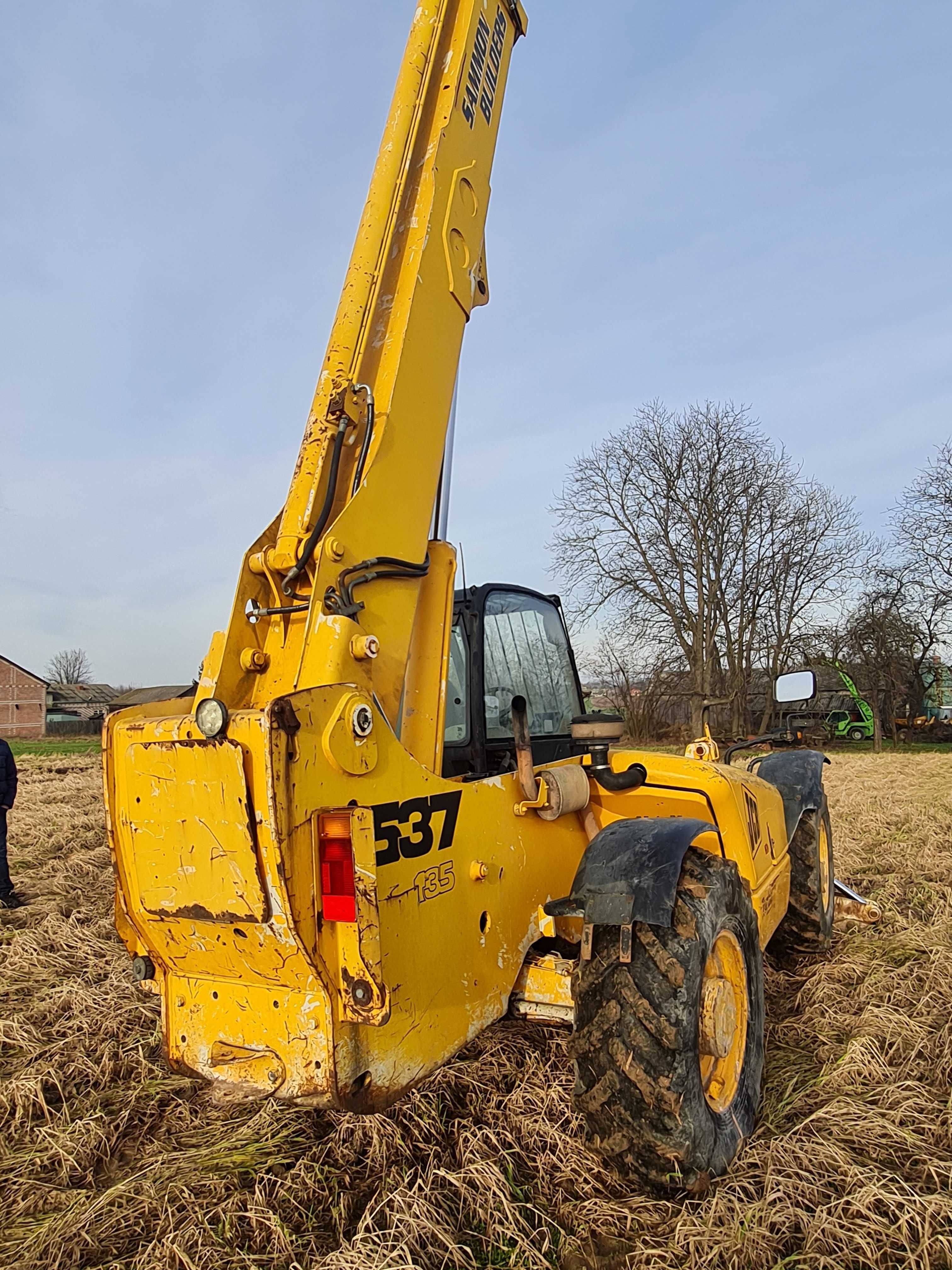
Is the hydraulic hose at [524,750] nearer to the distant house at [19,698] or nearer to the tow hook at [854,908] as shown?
the tow hook at [854,908]

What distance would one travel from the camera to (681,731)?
29484mm

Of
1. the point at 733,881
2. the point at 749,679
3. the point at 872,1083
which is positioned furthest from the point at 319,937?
the point at 749,679

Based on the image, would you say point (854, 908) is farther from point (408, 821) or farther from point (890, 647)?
point (890, 647)

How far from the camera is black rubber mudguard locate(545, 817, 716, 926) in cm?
264

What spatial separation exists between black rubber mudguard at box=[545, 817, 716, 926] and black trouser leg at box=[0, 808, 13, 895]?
6337mm

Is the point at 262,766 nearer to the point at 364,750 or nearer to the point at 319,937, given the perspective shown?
the point at 364,750

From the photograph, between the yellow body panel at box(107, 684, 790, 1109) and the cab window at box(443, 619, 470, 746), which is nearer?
the yellow body panel at box(107, 684, 790, 1109)

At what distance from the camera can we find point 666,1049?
2518mm

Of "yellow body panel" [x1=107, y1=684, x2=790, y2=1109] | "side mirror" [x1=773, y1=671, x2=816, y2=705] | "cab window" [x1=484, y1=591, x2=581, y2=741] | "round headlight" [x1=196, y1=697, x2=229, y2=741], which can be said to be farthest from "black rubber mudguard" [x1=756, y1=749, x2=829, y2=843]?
"round headlight" [x1=196, y1=697, x2=229, y2=741]

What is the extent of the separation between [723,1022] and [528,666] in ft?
5.56

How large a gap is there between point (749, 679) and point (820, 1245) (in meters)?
31.7

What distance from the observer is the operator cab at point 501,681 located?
10.8ft

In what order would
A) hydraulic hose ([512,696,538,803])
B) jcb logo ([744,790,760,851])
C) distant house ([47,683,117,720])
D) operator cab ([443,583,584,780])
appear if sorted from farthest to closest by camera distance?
distant house ([47,683,117,720])
jcb logo ([744,790,760,851])
operator cab ([443,583,584,780])
hydraulic hose ([512,696,538,803])

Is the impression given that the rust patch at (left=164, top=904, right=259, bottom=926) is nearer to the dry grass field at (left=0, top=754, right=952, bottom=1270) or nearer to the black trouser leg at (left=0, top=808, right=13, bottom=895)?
the dry grass field at (left=0, top=754, right=952, bottom=1270)
